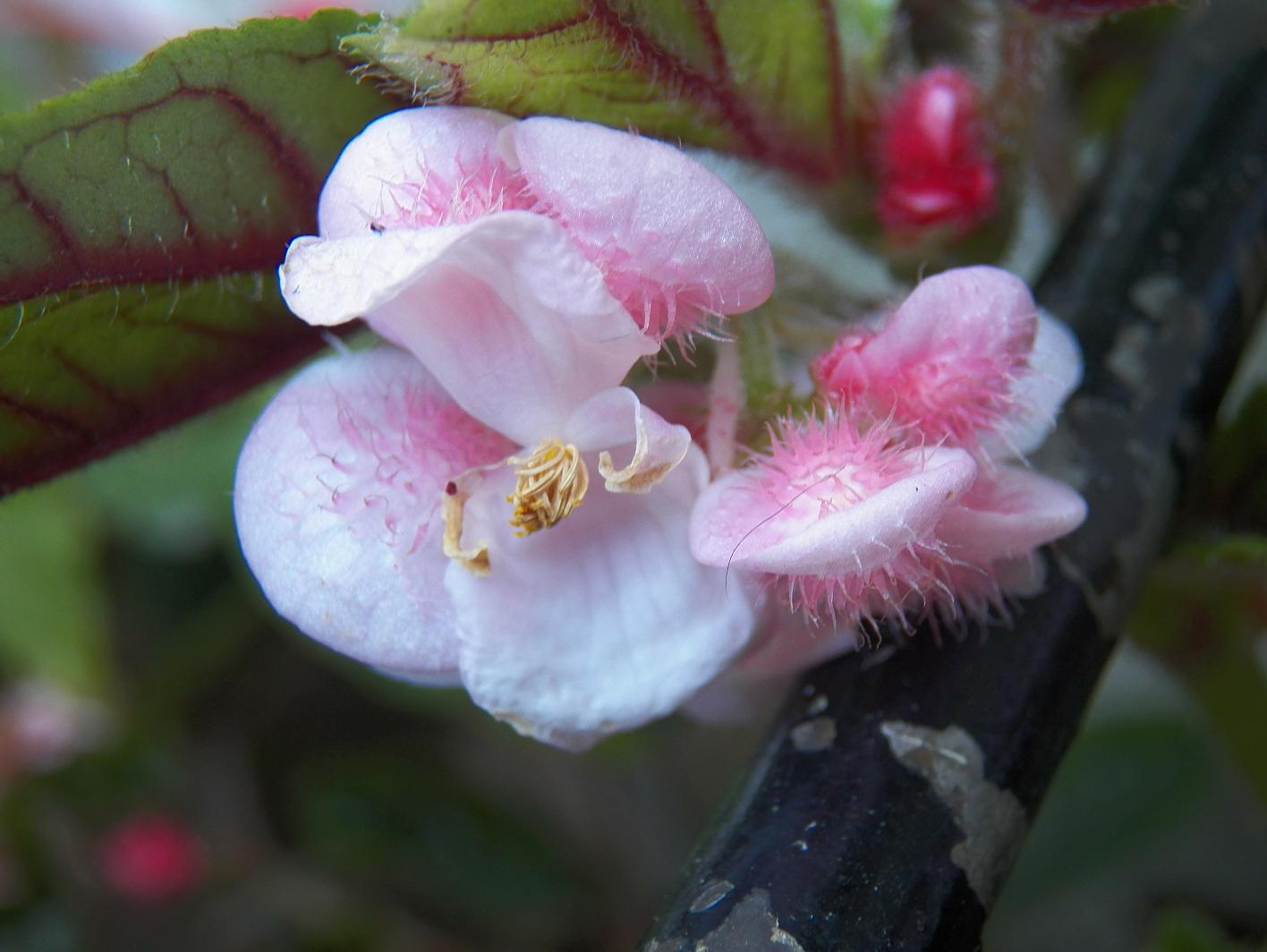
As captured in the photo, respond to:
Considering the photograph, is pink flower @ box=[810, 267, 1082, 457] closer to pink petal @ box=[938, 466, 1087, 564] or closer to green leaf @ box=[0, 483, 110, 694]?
pink petal @ box=[938, 466, 1087, 564]

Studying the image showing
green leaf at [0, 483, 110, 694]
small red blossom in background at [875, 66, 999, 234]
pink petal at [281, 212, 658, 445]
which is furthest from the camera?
green leaf at [0, 483, 110, 694]

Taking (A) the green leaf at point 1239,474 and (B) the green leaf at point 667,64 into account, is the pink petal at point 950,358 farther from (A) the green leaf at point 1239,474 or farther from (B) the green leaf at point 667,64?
A: (A) the green leaf at point 1239,474

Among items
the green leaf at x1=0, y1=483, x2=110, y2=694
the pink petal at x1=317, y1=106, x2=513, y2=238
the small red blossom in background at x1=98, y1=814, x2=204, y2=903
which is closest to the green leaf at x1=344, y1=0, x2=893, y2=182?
the pink petal at x1=317, y1=106, x2=513, y2=238

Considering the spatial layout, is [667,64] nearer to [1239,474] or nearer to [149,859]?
[1239,474]

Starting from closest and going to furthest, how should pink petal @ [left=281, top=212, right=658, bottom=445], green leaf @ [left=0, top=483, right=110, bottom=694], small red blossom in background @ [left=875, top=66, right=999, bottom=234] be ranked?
pink petal @ [left=281, top=212, right=658, bottom=445] → small red blossom in background @ [left=875, top=66, right=999, bottom=234] → green leaf @ [left=0, top=483, right=110, bottom=694]

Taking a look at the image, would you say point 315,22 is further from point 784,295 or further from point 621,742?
point 621,742

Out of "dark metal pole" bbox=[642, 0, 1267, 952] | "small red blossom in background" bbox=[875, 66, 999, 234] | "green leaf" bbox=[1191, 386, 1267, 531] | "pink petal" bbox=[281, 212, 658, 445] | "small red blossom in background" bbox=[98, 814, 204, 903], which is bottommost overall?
"small red blossom in background" bbox=[98, 814, 204, 903]

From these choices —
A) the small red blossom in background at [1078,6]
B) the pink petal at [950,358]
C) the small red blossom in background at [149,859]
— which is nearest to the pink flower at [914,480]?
the pink petal at [950,358]
